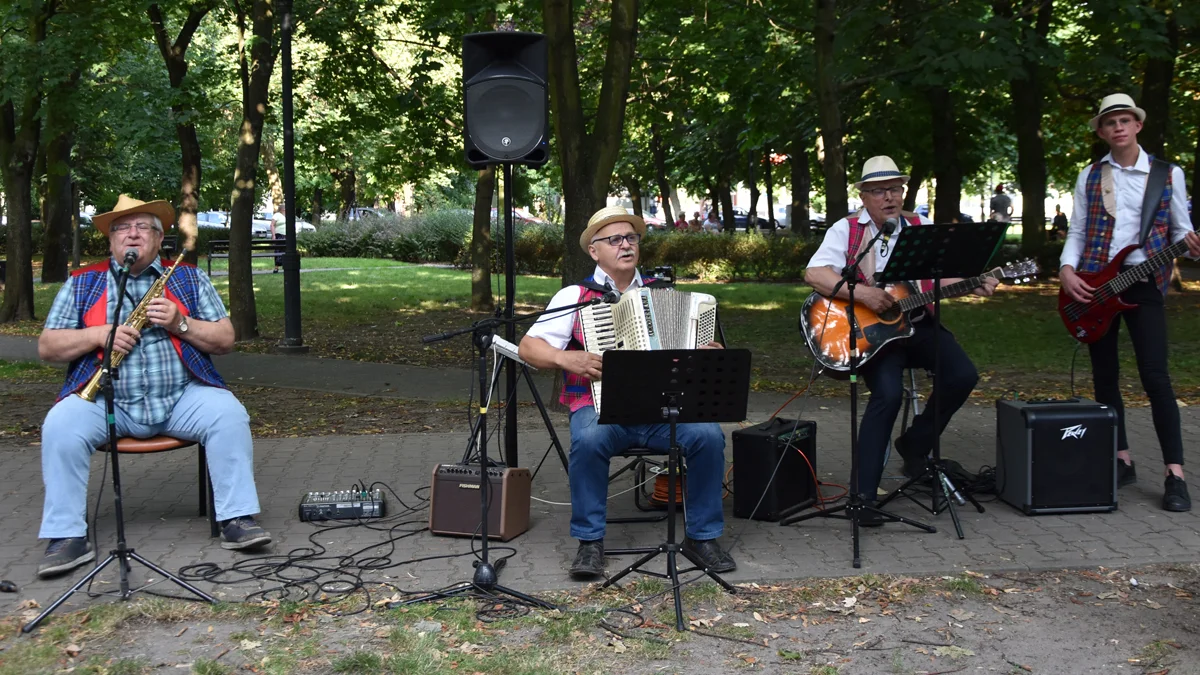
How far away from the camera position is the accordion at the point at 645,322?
18.5ft

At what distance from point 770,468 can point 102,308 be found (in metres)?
3.56

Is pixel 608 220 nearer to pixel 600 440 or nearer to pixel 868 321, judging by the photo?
pixel 600 440

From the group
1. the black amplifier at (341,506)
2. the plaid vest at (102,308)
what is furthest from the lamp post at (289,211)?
the plaid vest at (102,308)

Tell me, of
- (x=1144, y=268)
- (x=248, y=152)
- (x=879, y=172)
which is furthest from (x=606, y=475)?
(x=248, y=152)

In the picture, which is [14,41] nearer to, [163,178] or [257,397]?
[257,397]

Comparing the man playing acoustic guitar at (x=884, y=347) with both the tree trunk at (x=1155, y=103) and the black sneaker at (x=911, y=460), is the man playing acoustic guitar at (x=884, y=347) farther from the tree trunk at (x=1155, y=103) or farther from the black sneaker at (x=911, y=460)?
the tree trunk at (x=1155, y=103)

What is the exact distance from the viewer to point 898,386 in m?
6.41

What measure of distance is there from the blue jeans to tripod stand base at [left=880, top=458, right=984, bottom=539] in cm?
129

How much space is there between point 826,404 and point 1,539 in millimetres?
6492

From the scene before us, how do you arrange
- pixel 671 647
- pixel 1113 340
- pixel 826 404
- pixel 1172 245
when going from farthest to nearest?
pixel 826 404 → pixel 1113 340 → pixel 1172 245 → pixel 671 647

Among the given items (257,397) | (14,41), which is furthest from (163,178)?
(257,397)

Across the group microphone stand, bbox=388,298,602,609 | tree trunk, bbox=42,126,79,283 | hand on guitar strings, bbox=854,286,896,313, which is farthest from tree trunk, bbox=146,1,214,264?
hand on guitar strings, bbox=854,286,896,313

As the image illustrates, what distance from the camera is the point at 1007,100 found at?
21.1 meters

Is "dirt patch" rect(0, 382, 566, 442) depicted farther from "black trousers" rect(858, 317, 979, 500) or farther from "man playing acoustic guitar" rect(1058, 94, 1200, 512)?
"man playing acoustic guitar" rect(1058, 94, 1200, 512)
